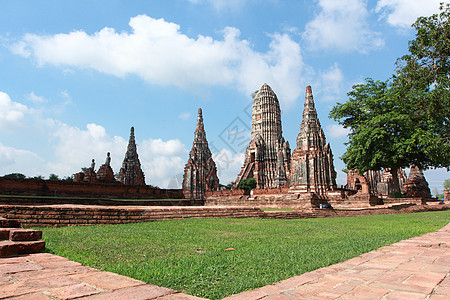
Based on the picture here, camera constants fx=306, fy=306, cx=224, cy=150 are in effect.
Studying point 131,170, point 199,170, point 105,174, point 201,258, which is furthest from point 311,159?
point 131,170

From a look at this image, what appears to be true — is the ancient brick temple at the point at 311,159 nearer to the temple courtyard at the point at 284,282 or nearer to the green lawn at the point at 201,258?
the green lawn at the point at 201,258

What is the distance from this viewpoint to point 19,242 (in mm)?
3504

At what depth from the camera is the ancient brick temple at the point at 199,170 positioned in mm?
37744

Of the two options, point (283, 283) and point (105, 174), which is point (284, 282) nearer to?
point (283, 283)

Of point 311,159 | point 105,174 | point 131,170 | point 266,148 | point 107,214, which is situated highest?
point 266,148

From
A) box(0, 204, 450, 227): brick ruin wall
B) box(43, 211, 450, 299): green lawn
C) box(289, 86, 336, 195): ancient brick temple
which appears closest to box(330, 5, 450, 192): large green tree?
box(289, 86, 336, 195): ancient brick temple

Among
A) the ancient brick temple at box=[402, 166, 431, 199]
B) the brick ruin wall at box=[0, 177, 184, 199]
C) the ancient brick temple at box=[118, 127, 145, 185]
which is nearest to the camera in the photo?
the brick ruin wall at box=[0, 177, 184, 199]

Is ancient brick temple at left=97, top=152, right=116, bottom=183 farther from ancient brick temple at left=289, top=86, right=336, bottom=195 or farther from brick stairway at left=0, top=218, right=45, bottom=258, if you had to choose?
brick stairway at left=0, top=218, right=45, bottom=258

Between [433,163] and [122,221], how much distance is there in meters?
21.9

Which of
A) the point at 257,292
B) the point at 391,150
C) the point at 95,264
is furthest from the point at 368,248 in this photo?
the point at 391,150

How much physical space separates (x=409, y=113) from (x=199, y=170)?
29.6m

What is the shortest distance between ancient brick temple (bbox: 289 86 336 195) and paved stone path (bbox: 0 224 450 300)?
2233cm

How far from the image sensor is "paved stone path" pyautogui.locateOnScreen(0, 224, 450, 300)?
2.06 m

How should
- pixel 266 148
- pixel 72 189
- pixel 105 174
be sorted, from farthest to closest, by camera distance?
pixel 266 148 → pixel 105 174 → pixel 72 189
